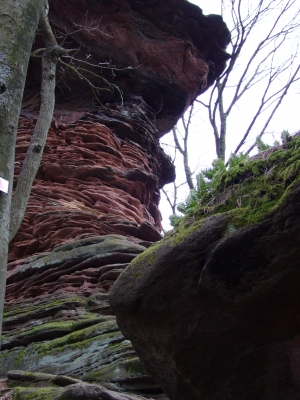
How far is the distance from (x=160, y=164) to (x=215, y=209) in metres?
10.8

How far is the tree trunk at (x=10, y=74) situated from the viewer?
11.4 ft

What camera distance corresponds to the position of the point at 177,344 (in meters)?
3.11

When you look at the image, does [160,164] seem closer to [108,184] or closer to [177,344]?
[108,184]

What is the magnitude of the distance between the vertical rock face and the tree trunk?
164 cm

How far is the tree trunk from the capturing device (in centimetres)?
347

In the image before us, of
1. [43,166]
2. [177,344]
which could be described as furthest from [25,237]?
[177,344]

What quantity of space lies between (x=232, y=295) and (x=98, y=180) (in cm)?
797

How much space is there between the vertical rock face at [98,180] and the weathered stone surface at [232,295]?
113 cm

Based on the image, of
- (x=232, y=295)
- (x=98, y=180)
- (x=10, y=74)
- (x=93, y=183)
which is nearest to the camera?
(x=232, y=295)

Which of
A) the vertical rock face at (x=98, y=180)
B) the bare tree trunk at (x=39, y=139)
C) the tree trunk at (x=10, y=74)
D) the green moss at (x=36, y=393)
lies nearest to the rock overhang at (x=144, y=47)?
the vertical rock face at (x=98, y=180)

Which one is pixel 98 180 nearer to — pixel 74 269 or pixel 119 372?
pixel 74 269

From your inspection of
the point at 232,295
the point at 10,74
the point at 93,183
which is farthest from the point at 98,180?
the point at 232,295

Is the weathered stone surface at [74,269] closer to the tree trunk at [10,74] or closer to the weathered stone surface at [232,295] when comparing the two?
the tree trunk at [10,74]

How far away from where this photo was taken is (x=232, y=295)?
290cm
